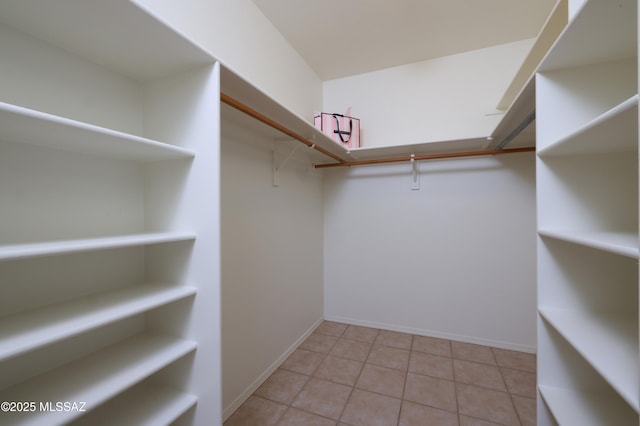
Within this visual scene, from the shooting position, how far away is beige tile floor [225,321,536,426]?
62.5 inches

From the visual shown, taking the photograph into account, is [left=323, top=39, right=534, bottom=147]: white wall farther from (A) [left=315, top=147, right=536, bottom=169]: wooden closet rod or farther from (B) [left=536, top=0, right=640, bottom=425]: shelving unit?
(B) [left=536, top=0, right=640, bottom=425]: shelving unit

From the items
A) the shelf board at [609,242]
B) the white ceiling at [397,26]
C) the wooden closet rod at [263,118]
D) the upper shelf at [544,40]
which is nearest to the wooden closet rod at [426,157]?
the wooden closet rod at [263,118]

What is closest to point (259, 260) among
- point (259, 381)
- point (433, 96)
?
point (259, 381)

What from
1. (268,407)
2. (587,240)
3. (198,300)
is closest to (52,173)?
(198,300)

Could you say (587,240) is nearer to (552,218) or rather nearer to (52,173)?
(552,218)

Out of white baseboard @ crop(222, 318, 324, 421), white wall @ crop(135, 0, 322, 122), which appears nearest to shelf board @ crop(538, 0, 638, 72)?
white wall @ crop(135, 0, 322, 122)

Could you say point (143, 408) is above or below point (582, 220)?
below

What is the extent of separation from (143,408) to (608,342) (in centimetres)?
171

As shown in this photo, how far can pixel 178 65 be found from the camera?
108 cm

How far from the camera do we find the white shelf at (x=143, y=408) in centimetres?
95

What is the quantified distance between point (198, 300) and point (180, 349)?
188mm

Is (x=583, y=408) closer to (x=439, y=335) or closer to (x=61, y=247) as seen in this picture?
(x=439, y=335)

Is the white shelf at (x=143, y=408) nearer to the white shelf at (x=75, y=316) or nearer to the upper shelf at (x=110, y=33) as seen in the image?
the white shelf at (x=75, y=316)

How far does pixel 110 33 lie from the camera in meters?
0.87
